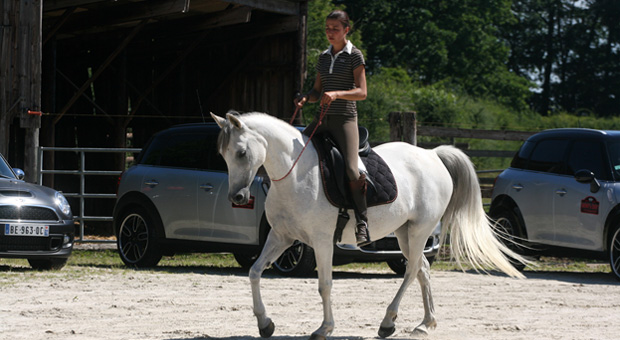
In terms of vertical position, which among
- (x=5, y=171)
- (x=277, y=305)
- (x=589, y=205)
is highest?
(x=5, y=171)

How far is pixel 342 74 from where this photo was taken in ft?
24.9

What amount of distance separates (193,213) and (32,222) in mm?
2044

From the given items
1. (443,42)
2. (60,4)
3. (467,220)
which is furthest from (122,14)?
(443,42)

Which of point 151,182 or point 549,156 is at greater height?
point 549,156

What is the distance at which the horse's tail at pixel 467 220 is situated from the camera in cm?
885

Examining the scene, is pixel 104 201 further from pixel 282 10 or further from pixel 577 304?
pixel 577 304

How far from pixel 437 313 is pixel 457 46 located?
4334 centimetres

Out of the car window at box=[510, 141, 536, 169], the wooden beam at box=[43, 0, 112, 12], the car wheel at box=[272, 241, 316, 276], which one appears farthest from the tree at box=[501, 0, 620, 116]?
the car wheel at box=[272, 241, 316, 276]

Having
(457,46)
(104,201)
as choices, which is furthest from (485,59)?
(104,201)

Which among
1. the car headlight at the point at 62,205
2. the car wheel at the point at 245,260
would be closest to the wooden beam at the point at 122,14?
the car wheel at the point at 245,260

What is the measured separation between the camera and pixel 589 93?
205 ft

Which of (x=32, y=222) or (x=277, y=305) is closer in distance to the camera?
(x=277, y=305)

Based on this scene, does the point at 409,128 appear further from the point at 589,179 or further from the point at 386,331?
the point at 386,331

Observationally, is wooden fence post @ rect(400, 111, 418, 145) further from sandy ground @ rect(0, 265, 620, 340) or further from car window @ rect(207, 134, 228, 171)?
car window @ rect(207, 134, 228, 171)
